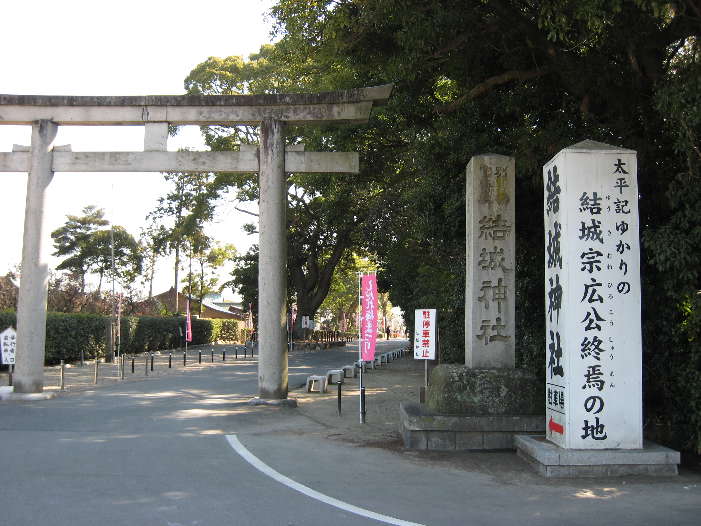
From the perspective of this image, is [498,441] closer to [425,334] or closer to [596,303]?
[596,303]

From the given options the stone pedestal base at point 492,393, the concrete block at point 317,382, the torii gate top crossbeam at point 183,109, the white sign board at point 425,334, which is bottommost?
the concrete block at point 317,382

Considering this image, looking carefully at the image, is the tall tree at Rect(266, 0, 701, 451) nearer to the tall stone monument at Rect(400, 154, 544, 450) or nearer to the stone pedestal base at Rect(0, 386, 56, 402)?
the tall stone monument at Rect(400, 154, 544, 450)

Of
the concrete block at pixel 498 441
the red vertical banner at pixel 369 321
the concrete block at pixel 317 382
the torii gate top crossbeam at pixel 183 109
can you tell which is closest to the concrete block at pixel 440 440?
the concrete block at pixel 498 441

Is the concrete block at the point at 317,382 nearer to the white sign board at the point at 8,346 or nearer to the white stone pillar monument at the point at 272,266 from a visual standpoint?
the white stone pillar monument at the point at 272,266

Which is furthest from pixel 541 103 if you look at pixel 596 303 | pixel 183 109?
pixel 183 109

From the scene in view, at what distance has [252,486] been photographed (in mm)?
6328

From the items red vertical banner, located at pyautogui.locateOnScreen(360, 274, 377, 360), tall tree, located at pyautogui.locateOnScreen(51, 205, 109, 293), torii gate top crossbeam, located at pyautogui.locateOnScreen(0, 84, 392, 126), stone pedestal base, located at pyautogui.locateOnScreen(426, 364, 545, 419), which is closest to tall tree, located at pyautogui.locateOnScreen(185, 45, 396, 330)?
torii gate top crossbeam, located at pyautogui.locateOnScreen(0, 84, 392, 126)

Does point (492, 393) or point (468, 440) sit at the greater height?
point (492, 393)

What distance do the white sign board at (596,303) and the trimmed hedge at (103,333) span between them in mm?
19620

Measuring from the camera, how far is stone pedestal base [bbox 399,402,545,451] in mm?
8555

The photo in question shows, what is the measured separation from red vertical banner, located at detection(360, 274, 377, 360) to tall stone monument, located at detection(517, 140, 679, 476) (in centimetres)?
484

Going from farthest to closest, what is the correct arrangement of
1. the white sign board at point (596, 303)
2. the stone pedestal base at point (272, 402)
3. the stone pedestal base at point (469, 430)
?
1. the stone pedestal base at point (272, 402)
2. the stone pedestal base at point (469, 430)
3. the white sign board at point (596, 303)

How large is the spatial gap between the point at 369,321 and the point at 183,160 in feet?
18.6

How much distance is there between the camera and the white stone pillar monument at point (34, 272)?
13.2m
